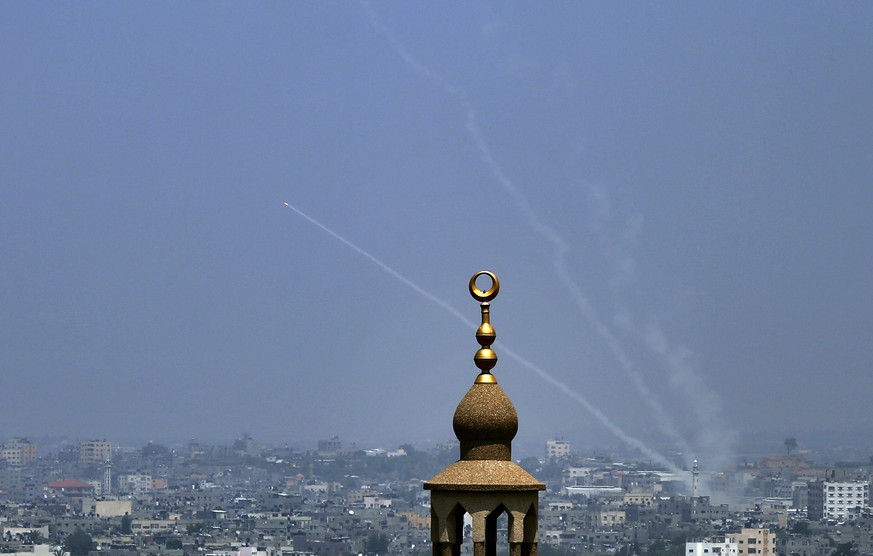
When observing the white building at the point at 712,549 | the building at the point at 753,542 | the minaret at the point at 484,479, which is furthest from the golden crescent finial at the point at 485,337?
the building at the point at 753,542

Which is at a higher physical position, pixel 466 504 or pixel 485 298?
pixel 485 298

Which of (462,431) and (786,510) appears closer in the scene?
(462,431)

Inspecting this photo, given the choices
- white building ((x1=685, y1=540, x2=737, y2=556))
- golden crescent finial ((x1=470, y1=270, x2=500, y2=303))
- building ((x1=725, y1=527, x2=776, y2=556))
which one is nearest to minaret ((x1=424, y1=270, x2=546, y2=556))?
golden crescent finial ((x1=470, y1=270, x2=500, y2=303))

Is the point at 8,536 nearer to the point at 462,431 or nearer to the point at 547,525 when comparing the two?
the point at 547,525

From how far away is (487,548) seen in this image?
48.2 feet

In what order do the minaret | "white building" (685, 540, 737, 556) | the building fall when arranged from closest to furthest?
the minaret, "white building" (685, 540, 737, 556), the building

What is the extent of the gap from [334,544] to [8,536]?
28.2m

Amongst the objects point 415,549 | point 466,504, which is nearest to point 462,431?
point 466,504

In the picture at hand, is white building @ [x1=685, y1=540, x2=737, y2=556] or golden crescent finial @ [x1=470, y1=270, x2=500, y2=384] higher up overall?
golden crescent finial @ [x1=470, y1=270, x2=500, y2=384]

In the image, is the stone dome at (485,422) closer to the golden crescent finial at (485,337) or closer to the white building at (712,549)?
the golden crescent finial at (485,337)

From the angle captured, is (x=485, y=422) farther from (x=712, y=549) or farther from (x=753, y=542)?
(x=753, y=542)

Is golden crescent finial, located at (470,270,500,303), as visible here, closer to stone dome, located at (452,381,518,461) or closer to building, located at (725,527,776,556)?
stone dome, located at (452,381,518,461)

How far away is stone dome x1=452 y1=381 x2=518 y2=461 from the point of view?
47.4ft

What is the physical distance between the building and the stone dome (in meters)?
150
